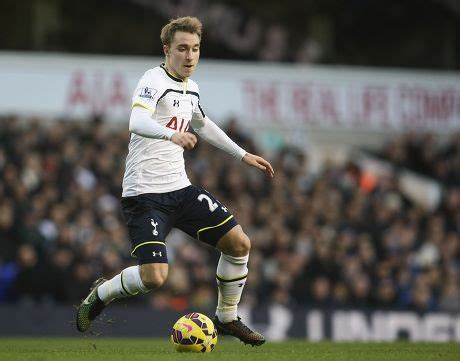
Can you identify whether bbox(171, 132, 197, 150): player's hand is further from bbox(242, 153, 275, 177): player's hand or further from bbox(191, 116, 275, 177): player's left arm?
bbox(191, 116, 275, 177): player's left arm

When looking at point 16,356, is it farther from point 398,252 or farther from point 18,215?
point 398,252

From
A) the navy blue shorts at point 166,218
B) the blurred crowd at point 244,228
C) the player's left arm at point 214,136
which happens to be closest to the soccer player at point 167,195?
the navy blue shorts at point 166,218

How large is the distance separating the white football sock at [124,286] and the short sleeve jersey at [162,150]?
2.06 ft

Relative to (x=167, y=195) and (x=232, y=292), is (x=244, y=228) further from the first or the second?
(x=167, y=195)

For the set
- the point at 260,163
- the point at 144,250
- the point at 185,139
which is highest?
the point at 185,139

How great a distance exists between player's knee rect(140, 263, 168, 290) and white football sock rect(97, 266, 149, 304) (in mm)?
79

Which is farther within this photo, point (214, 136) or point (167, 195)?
point (214, 136)

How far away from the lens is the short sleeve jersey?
8836mm

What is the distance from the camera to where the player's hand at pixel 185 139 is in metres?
7.89

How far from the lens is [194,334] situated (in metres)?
8.77

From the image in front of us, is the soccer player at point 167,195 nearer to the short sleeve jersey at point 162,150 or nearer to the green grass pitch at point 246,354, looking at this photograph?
the short sleeve jersey at point 162,150

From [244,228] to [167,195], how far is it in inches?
295

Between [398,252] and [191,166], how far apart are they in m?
3.50

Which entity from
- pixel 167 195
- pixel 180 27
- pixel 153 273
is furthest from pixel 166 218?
pixel 180 27
